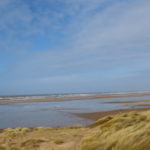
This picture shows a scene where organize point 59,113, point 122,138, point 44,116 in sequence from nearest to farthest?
point 122,138
point 44,116
point 59,113

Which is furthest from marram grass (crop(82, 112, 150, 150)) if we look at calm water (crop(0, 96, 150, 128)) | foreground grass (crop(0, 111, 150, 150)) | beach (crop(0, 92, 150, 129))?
calm water (crop(0, 96, 150, 128))

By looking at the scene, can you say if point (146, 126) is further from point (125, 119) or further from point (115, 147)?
point (125, 119)

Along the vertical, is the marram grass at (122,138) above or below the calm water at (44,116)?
above

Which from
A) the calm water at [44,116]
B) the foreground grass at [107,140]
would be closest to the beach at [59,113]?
the calm water at [44,116]

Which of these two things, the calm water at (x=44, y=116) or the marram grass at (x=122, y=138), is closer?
the marram grass at (x=122, y=138)

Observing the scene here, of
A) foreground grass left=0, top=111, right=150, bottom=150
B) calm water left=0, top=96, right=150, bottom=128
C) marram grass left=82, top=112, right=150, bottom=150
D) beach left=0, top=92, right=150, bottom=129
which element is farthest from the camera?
beach left=0, top=92, right=150, bottom=129

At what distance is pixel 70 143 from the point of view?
6727mm

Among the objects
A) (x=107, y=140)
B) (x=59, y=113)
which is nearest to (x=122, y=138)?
(x=107, y=140)

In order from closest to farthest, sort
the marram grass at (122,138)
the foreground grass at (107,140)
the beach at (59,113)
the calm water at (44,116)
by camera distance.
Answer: the marram grass at (122,138)
the foreground grass at (107,140)
the calm water at (44,116)
the beach at (59,113)

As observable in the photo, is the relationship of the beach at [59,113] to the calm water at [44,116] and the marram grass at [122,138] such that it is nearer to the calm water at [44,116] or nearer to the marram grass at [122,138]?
the calm water at [44,116]

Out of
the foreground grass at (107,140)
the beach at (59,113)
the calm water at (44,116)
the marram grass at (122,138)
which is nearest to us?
the marram grass at (122,138)

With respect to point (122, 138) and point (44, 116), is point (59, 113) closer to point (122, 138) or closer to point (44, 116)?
point (44, 116)

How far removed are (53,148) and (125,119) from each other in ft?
8.95

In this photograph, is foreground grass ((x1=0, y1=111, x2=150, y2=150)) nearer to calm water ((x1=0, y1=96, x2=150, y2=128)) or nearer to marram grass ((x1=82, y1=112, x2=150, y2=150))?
marram grass ((x1=82, y1=112, x2=150, y2=150))
